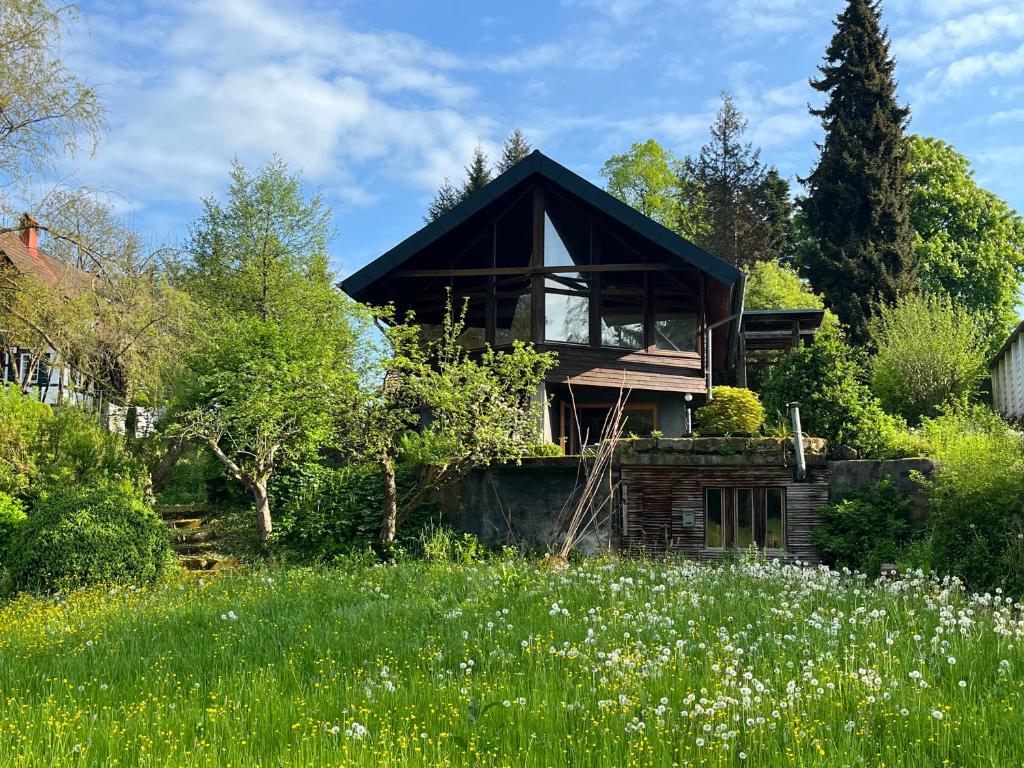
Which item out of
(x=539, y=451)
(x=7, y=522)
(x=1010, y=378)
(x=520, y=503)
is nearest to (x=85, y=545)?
(x=7, y=522)

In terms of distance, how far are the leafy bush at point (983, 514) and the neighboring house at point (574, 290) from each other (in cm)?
793

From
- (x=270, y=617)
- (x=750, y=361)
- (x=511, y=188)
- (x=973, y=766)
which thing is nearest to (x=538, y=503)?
(x=270, y=617)

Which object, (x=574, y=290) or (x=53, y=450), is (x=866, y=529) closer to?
(x=574, y=290)

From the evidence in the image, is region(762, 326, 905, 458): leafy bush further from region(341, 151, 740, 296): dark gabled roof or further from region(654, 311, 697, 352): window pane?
region(654, 311, 697, 352): window pane

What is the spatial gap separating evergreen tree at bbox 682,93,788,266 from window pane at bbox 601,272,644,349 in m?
21.9

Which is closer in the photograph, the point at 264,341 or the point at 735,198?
the point at 264,341

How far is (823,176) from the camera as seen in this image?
33625 millimetres

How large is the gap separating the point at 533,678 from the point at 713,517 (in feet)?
24.1

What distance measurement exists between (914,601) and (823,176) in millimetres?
28535

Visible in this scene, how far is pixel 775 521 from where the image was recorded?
12.8 metres

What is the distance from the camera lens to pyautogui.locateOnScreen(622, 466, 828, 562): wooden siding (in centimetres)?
1271

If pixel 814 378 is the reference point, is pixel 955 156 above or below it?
above

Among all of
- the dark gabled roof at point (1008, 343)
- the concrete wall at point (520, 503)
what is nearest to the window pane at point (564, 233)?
the concrete wall at point (520, 503)

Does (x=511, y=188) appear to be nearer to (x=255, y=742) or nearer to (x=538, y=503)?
(x=538, y=503)
